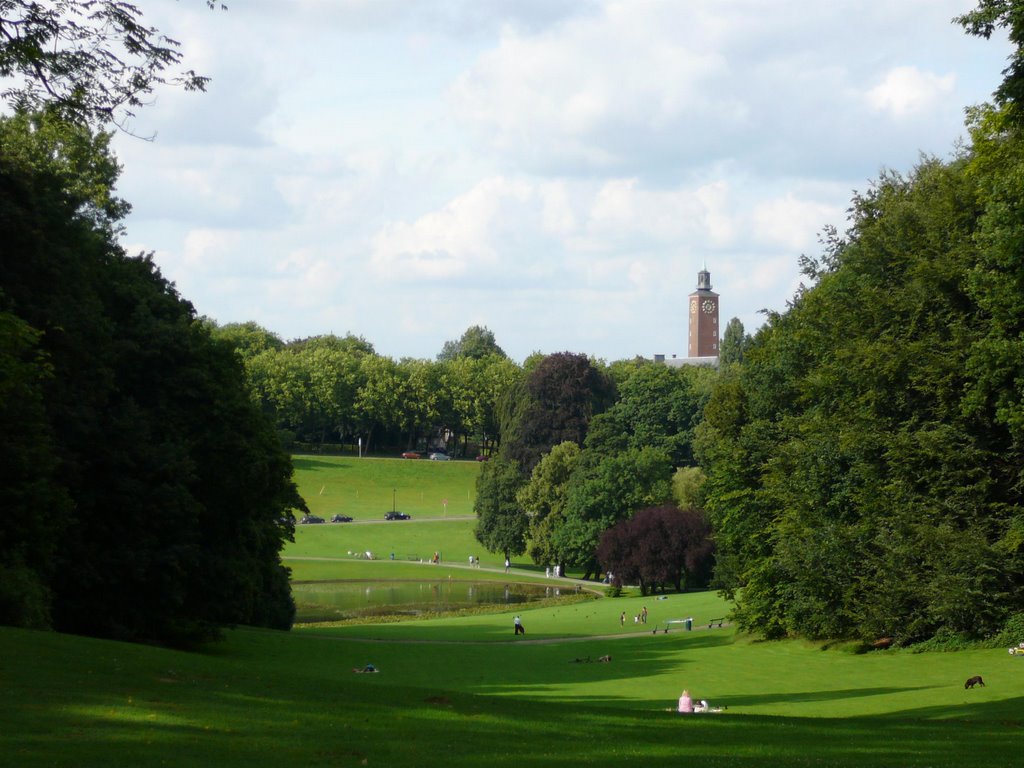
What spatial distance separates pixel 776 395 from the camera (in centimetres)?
4275

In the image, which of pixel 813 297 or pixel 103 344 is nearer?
pixel 103 344

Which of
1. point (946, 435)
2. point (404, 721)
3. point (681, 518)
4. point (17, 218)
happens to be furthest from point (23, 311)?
point (681, 518)

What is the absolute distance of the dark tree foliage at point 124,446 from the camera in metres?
26.4

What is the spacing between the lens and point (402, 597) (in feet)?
217

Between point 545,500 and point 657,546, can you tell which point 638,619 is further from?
point 545,500

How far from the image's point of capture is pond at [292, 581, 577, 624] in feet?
194

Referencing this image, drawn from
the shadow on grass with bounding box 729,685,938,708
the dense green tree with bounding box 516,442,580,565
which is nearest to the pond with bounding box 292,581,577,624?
the dense green tree with bounding box 516,442,580,565

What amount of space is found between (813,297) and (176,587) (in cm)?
2236

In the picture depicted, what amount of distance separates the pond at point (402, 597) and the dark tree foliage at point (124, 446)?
23933 mm

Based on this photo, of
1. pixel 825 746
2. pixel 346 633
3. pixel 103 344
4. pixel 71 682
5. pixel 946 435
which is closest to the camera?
pixel 825 746

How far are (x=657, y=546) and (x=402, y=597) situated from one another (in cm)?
1490

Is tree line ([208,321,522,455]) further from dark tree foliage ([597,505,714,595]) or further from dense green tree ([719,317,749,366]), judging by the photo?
dark tree foliage ([597,505,714,595])

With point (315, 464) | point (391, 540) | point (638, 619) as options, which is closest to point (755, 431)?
point (638, 619)

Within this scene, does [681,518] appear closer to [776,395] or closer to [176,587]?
[776,395]
